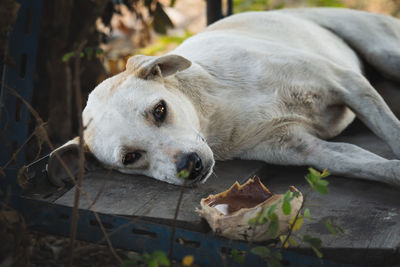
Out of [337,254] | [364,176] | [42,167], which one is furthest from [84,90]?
[337,254]

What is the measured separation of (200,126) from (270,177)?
0.54 meters

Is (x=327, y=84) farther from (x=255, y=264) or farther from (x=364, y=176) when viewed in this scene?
(x=255, y=264)

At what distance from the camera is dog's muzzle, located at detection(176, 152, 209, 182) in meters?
2.55

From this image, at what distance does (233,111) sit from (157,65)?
1.79 feet

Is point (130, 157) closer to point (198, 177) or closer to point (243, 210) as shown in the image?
point (198, 177)

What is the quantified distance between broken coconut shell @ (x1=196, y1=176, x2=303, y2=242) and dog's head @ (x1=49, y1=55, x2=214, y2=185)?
A: 0.87 feet

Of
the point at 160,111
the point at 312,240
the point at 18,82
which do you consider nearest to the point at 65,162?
the point at 18,82

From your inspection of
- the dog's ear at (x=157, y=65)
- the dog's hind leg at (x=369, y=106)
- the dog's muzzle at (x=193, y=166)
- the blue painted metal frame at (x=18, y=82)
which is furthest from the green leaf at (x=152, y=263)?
the dog's hind leg at (x=369, y=106)

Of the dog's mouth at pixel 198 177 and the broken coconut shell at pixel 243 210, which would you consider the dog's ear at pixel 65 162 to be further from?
the broken coconut shell at pixel 243 210

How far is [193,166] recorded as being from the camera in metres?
2.57

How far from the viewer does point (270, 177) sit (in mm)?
3131

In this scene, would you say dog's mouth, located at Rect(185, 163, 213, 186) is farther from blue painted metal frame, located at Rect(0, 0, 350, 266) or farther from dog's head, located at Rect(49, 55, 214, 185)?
blue painted metal frame, located at Rect(0, 0, 350, 266)

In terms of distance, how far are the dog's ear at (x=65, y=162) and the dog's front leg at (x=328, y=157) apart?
967 mm

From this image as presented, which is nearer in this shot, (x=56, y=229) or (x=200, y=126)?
(x=56, y=229)
